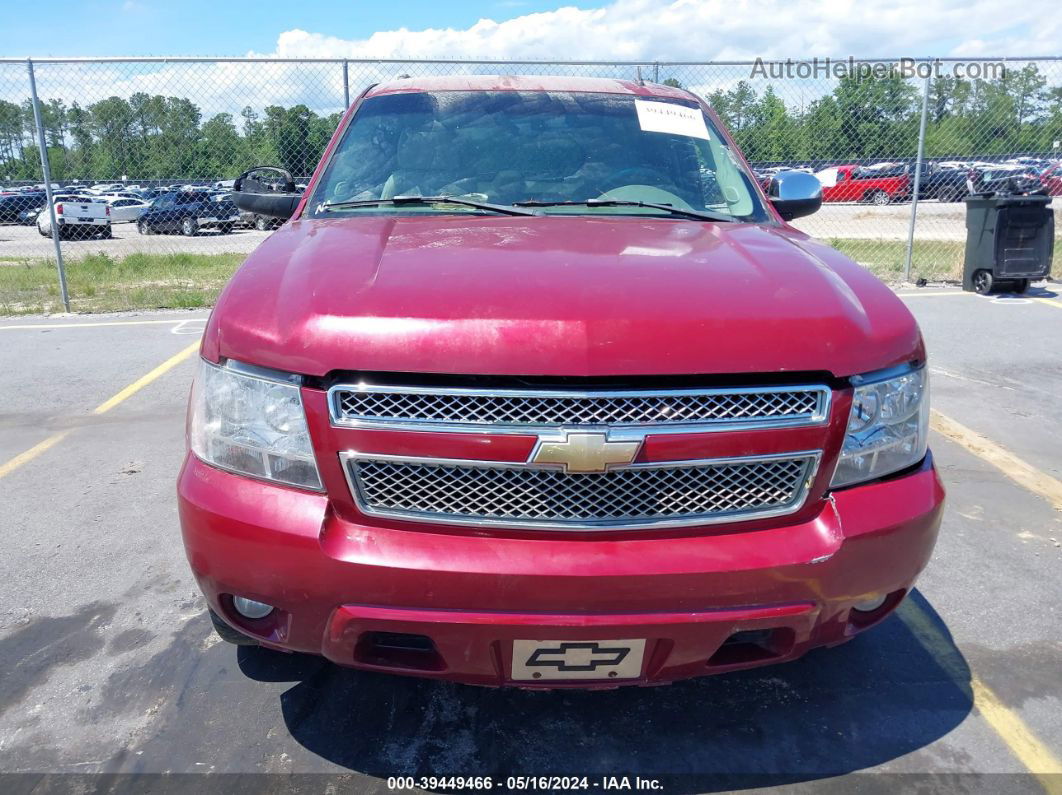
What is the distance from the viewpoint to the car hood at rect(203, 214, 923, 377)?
184cm

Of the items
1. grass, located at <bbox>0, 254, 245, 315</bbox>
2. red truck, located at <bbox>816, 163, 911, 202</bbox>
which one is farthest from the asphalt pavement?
red truck, located at <bbox>816, 163, 911, 202</bbox>

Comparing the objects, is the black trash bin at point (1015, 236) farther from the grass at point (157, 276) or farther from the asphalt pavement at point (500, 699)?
the asphalt pavement at point (500, 699)

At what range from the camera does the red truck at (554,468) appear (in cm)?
185

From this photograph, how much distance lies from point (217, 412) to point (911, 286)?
33.5 feet

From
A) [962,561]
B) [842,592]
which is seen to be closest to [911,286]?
[962,561]

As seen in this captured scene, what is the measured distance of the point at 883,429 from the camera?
6.76ft

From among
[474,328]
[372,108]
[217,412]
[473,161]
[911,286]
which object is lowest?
[911,286]

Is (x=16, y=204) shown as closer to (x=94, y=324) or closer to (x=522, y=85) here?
(x=94, y=324)

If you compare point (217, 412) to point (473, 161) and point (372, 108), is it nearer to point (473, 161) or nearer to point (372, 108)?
point (473, 161)

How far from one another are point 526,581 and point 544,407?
1.30 ft

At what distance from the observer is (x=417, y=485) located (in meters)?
1.92

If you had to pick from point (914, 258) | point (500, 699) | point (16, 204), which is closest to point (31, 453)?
point (500, 699)

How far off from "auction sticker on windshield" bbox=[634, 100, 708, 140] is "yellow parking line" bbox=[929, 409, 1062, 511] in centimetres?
245

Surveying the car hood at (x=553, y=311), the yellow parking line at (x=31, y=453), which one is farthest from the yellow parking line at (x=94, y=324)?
the car hood at (x=553, y=311)
